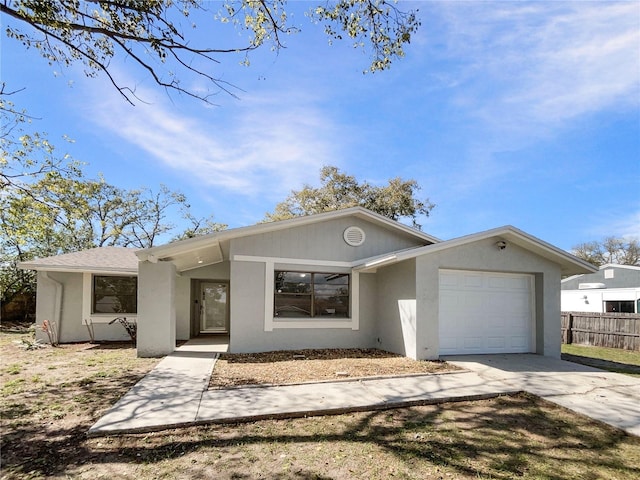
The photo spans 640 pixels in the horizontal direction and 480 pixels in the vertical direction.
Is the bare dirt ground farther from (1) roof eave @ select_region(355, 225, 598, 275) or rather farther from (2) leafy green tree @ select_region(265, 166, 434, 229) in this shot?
(2) leafy green tree @ select_region(265, 166, 434, 229)

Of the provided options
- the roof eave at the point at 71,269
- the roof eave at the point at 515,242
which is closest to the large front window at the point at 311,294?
the roof eave at the point at 515,242

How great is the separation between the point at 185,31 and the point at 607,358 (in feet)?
46.4

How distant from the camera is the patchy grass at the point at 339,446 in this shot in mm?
3582

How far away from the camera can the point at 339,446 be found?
412 cm

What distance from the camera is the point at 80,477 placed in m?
3.42

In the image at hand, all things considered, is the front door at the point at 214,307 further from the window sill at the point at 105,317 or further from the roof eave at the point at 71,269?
the roof eave at the point at 71,269

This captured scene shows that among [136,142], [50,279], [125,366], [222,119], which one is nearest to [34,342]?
[50,279]

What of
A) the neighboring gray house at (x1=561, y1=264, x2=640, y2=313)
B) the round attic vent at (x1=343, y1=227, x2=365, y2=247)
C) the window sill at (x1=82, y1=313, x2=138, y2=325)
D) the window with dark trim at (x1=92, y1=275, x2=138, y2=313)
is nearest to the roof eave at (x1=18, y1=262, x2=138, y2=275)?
the window with dark trim at (x1=92, y1=275, x2=138, y2=313)

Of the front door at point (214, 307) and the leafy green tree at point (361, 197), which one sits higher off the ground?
the leafy green tree at point (361, 197)

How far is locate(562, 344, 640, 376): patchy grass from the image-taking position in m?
9.18

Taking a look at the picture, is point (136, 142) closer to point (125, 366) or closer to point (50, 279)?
point (50, 279)

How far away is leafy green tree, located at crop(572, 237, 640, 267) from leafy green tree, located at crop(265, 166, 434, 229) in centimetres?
2690

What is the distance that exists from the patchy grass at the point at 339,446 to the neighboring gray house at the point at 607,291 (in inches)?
Result: 686

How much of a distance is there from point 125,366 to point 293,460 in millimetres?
6054
